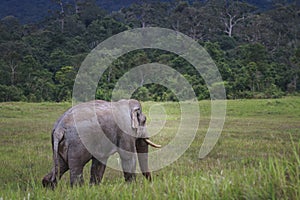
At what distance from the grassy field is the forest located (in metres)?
8.59

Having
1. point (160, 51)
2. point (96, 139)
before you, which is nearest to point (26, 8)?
point (160, 51)

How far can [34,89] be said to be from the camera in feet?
107

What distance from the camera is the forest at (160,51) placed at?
102ft

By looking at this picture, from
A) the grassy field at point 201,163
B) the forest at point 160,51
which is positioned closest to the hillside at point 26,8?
the forest at point 160,51

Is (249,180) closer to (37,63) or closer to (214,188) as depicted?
(214,188)

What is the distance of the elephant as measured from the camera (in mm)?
5684

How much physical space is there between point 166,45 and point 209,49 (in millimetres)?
5297

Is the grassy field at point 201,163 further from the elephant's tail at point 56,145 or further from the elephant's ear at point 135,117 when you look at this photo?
the elephant's ear at point 135,117

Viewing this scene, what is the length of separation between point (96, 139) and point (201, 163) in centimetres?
275

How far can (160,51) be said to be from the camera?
3947cm

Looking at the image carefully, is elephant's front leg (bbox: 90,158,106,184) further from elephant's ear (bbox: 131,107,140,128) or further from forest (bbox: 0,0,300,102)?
forest (bbox: 0,0,300,102)

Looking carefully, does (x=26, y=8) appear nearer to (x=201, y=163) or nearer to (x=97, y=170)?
(x=201, y=163)

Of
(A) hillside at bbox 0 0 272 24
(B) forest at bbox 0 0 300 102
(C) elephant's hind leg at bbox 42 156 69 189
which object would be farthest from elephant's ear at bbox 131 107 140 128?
(A) hillside at bbox 0 0 272 24

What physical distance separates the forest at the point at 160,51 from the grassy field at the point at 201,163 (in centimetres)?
859
